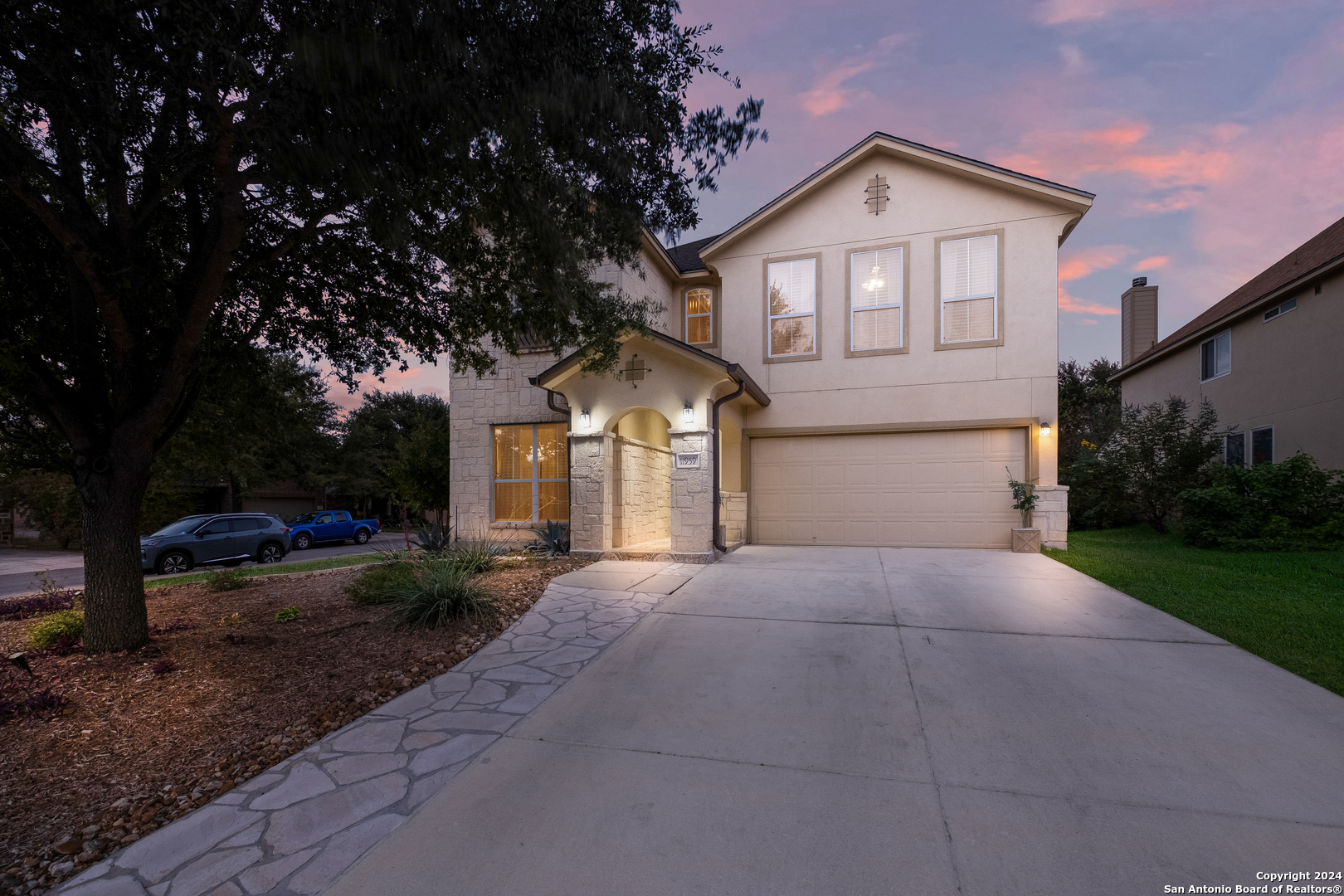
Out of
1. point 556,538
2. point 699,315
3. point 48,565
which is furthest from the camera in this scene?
point 48,565

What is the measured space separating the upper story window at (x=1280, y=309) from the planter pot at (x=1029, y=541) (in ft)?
27.8

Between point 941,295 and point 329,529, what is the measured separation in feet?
74.3

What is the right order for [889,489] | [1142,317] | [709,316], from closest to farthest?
[889,489]
[709,316]
[1142,317]

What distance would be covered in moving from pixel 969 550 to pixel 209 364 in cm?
1212

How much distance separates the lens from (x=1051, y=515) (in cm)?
1078

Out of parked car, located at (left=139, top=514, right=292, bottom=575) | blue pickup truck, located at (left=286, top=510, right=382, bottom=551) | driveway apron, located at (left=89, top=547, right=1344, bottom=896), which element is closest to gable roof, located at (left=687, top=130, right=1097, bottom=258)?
driveway apron, located at (left=89, top=547, right=1344, bottom=896)

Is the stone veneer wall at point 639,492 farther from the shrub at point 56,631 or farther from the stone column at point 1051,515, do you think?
the stone column at point 1051,515

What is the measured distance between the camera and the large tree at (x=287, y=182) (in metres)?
3.56

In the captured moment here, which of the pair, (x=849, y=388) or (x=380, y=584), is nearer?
(x=380, y=584)

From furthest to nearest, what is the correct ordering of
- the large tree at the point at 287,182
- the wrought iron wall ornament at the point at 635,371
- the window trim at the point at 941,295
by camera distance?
the window trim at the point at 941,295 → the wrought iron wall ornament at the point at 635,371 → the large tree at the point at 287,182

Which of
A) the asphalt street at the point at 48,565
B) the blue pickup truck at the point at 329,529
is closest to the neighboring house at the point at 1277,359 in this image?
the asphalt street at the point at 48,565

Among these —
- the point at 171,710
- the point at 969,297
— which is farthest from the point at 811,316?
the point at 171,710

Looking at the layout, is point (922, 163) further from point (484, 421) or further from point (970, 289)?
point (484, 421)

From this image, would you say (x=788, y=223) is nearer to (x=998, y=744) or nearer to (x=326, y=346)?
(x=326, y=346)
